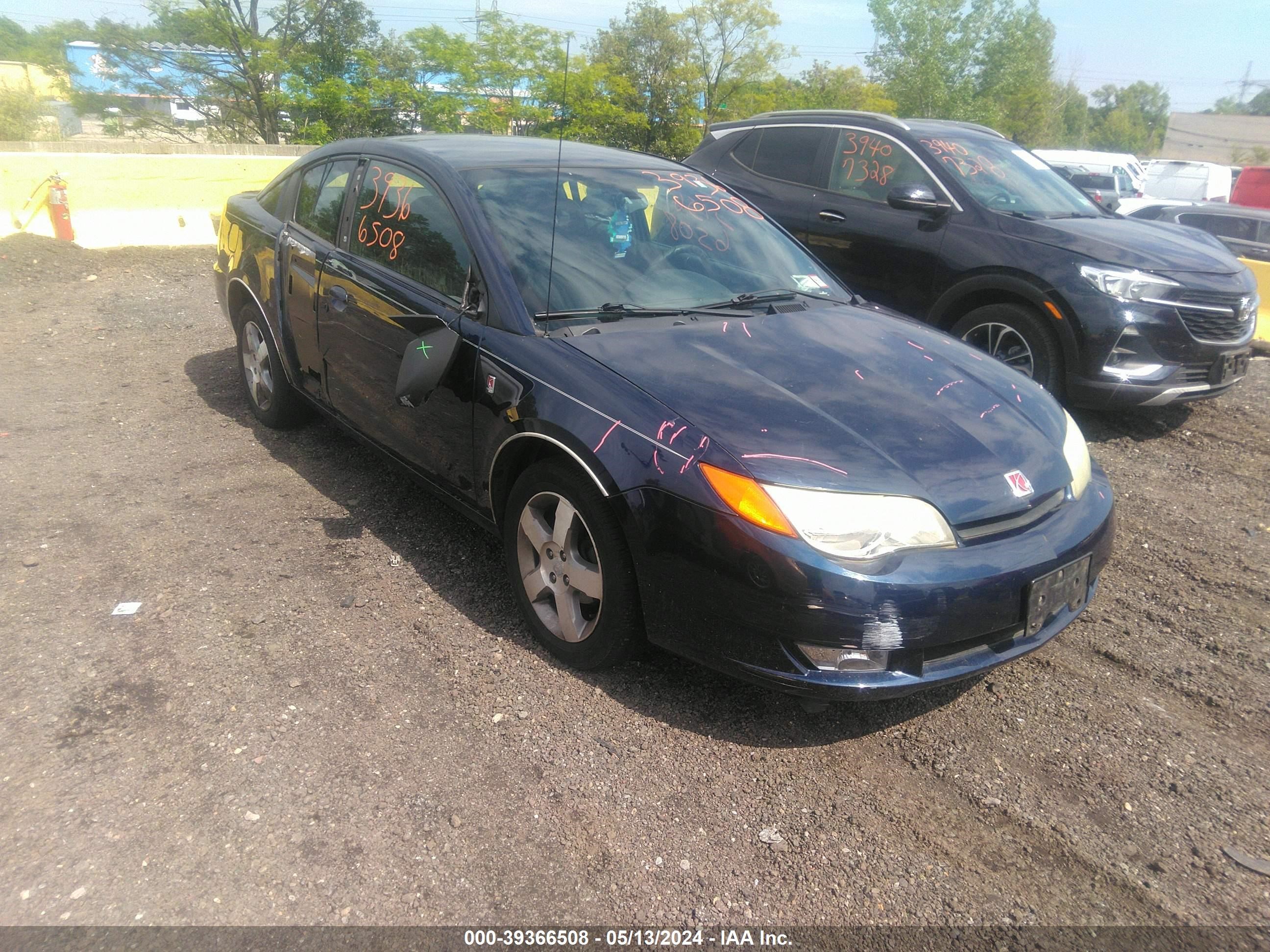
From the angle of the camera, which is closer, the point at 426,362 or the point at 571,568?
the point at 571,568

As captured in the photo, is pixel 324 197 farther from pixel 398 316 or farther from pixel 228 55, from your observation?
pixel 228 55

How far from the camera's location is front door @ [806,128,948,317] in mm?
6020

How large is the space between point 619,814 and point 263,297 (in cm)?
368

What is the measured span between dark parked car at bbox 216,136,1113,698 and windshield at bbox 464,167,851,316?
0.04ft

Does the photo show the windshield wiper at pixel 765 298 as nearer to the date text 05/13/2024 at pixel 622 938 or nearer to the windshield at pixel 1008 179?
the date text 05/13/2024 at pixel 622 938

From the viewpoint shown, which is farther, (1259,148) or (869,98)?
(1259,148)

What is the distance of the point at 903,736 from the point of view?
296 centimetres

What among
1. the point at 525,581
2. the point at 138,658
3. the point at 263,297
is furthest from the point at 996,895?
the point at 263,297

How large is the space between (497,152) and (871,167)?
10.9 ft

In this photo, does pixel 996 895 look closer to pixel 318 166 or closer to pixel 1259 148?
pixel 318 166

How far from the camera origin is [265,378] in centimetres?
531

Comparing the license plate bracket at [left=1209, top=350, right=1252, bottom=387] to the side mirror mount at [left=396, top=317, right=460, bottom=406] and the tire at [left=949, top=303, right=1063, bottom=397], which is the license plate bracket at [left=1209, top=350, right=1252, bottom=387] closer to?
the tire at [left=949, top=303, right=1063, bottom=397]

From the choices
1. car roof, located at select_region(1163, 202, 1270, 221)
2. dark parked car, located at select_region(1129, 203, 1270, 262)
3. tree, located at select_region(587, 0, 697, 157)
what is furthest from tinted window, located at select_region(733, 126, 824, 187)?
tree, located at select_region(587, 0, 697, 157)

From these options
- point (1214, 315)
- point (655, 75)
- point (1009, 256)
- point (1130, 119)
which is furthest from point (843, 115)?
point (1130, 119)
